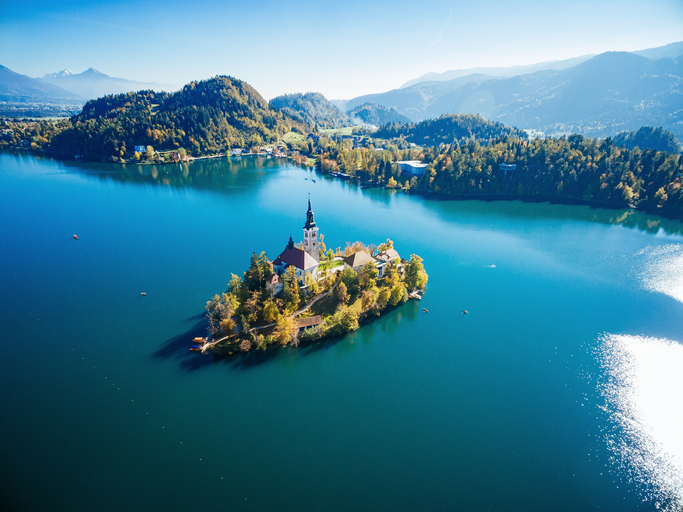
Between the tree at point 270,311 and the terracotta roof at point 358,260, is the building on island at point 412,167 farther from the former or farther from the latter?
the tree at point 270,311

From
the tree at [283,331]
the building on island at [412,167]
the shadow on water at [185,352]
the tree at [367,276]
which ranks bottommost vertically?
the shadow on water at [185,352]

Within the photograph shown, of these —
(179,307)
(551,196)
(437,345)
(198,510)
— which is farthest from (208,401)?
(551,196)

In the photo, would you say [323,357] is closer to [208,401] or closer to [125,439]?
[208,401]

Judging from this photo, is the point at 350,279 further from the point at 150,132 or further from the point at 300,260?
the point at 150,132

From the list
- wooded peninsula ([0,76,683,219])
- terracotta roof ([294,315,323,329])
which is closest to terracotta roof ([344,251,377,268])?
terracotta roof ([294,315,323,329])

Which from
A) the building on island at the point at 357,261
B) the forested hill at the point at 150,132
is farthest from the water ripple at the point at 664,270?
the forested hill at the point at 150,132

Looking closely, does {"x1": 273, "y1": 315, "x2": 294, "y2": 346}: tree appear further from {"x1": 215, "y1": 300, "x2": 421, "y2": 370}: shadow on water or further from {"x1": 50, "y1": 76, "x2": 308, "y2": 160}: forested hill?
{"x1": 50, "y1": 76, "x2": 308, "y2": 160}: forested hill
